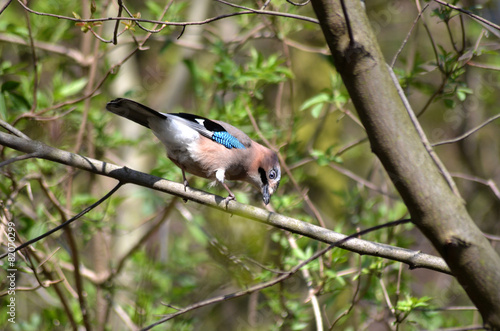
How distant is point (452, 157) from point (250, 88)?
5.68 m

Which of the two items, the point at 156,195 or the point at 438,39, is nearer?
the point at 156,195

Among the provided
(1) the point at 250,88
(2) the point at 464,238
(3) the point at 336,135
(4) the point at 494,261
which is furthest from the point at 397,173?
(3) the point at 336,135

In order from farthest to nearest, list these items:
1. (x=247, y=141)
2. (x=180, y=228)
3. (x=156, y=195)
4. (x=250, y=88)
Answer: (x=180, y=228), (x=156, y=195), (x=250, y=88), (x=247, y=141)

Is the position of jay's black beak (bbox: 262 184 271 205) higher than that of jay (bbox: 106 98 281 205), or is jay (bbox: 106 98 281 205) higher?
jay (bbox: 106 98 281 205)

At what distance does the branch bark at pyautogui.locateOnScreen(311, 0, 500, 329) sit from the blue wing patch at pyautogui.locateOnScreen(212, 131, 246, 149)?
2304mm

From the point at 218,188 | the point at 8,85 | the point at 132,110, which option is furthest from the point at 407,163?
the point at 218,188

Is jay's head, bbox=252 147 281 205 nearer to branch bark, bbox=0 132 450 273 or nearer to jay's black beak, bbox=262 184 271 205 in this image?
jay's black beak, bbox=262 184 271 205

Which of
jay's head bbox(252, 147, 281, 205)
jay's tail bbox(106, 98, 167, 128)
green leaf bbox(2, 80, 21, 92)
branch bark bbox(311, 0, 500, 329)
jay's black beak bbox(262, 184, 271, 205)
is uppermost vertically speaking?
green leaf bbox(2, 80, 21, 92)

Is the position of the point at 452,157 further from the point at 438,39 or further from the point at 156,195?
the point at 156,195

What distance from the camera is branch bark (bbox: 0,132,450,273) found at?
8.44 feet

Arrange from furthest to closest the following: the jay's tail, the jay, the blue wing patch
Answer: the blue wing patch, the jay, the jay's tail

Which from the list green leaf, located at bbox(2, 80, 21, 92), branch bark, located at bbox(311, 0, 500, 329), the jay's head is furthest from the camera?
the jay's head

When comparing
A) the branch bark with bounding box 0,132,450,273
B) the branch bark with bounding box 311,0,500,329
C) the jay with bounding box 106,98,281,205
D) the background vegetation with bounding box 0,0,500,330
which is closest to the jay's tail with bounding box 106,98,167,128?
the jay with bounding box 106,98,281,205

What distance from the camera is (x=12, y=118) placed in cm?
420
